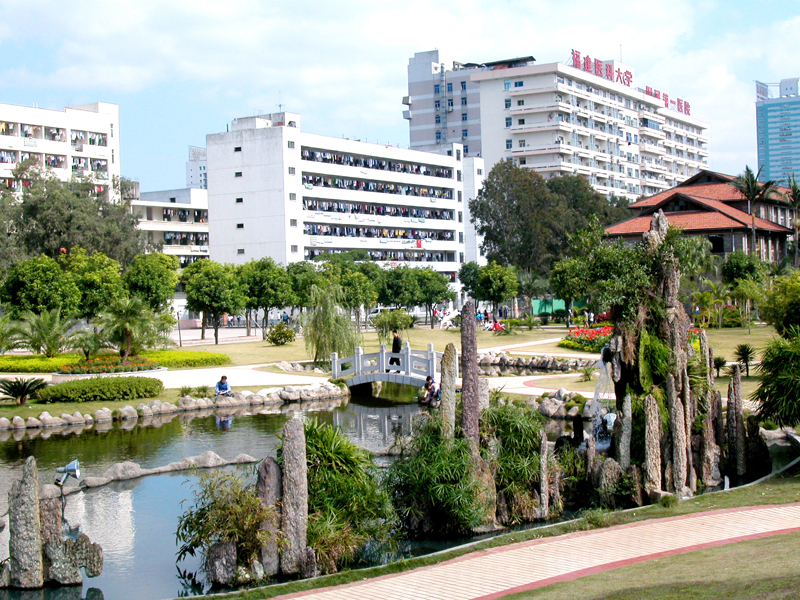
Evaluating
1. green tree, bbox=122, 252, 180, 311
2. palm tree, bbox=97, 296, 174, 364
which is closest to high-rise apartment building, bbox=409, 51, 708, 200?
green tree, bbox=122, 252, 180, 311

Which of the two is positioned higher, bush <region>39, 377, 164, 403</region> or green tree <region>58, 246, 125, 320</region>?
green tree <region>58, 246, 125, 320</region>

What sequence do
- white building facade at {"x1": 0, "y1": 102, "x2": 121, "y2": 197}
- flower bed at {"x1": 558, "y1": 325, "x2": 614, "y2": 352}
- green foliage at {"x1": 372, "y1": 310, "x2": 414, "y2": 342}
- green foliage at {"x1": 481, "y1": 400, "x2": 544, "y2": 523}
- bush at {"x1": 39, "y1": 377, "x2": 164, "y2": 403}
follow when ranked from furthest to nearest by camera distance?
white building facade at {"x1": 0, "y1": 102, "x2": 121, "y2": 197}, green foliage at {"x1": 372, "y1": 310, "x2": 414, "y2": 342}, flower bed at {"x1": 558, "y1": 325, "x2": 614, "y2": 352}, bush at {"x1": 39, "y1": 377, "x2": 164, "y2": 403}, green foliage at {"x1": 481, "y1": 400, "x2": 544, "y2": 523}

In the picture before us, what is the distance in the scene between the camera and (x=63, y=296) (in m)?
41.4

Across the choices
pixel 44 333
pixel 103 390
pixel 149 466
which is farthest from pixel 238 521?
pixel 44 333

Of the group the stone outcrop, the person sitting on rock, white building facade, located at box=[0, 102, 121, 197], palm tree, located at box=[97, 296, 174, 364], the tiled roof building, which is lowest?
the person sitting on rock

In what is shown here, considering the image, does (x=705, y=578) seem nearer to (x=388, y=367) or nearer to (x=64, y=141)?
(x=388, y=367)

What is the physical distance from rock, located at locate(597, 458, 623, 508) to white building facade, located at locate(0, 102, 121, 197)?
67196mm

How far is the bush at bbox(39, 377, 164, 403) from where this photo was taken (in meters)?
29.2

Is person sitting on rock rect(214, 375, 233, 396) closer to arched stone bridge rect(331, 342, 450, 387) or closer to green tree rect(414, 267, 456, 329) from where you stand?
arched stone bridge rect(331, 342, 450, 387)

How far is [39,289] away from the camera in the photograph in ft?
133

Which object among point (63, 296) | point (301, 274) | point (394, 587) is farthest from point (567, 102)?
point (394, 587)

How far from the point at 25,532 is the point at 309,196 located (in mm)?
71810

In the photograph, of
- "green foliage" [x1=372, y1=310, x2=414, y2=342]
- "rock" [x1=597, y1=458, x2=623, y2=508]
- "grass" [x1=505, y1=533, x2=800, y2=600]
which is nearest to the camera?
"grass" [x1=505, y1=533, x2=800, y2=600]

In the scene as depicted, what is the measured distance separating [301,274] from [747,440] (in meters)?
47.5
